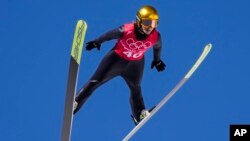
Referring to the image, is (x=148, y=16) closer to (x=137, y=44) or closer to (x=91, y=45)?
(x=137, y=44)

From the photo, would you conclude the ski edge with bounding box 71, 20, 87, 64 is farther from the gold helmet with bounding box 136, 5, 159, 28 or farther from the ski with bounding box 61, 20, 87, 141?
the gold helmet with bounding box 136, 5, 159, 28

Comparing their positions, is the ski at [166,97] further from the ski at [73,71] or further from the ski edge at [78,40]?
the ski edge at [78,40]

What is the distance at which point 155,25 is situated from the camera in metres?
2.12

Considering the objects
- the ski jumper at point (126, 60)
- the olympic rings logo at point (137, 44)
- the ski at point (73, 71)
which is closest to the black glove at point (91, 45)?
the ski jumper at point (126, 60)

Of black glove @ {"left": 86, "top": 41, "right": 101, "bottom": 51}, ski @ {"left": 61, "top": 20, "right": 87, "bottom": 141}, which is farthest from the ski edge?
black glove @ {"left": 86, "top": 41, "right": 101, "bottom": 51}

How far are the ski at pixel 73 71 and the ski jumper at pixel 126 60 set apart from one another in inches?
10.4

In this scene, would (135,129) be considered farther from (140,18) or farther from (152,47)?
(140,18)

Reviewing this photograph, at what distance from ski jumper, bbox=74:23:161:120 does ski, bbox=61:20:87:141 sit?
0.87 ft

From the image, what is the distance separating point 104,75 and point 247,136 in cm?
80

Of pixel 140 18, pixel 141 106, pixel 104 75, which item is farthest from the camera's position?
pixel 141 106

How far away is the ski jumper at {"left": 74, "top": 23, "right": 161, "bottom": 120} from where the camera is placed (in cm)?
220

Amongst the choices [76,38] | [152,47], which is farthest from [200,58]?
[76,38]

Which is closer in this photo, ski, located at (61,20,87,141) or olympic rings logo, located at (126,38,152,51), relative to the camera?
ski, located at (61,20,87,141)

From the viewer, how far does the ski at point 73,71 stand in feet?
6.13
